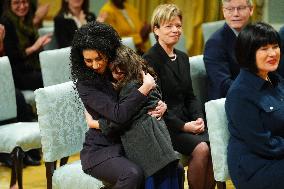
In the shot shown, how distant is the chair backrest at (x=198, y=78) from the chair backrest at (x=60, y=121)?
2.58 feet

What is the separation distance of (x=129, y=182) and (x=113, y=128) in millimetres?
257

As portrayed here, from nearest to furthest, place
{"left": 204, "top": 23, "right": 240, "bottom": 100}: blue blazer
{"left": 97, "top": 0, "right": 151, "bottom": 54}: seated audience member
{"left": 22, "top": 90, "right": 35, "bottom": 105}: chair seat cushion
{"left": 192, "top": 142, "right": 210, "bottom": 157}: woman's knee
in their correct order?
1. {"left": 192, "top": 142, "right": 210, "bottom": 157}: woman's knee
2. {"left": 204, "top": 23, "right": 240, "bottom": 100}: blue blazer
3. {"left": 22, "top": 90, "right": 35, "bottom": 105}: chair seat cushion
4. {"left": 97, "top": 0, "right": 151, "bottom": 54}: seated audience member

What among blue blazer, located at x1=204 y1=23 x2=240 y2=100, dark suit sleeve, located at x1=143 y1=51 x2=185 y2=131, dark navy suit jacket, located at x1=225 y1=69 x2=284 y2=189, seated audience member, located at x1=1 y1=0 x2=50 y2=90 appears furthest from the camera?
seated audience member, located at x1=1 y1=0 x2=50 y2=90

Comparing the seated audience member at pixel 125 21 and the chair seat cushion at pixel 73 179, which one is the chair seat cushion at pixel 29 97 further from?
the chair seat cushion at pixel 73 179

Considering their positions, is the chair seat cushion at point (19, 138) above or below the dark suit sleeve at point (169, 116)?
below

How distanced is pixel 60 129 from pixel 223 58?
1.06m

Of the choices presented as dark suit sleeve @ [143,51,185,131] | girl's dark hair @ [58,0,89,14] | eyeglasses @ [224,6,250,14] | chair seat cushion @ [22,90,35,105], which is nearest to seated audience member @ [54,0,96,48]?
girl's dark hair @ [58,0,89,14]

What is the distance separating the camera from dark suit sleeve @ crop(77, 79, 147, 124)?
3.29m

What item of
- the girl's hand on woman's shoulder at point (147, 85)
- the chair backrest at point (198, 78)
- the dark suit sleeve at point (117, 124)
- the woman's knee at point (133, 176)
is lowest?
the woman's knee at point (133, 176)

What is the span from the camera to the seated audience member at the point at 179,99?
3768 mm

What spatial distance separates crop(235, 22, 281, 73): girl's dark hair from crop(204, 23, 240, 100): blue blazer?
754 millimetres

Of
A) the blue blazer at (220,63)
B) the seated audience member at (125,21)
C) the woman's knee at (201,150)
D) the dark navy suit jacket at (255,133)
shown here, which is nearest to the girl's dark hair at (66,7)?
the seated audience member at (125,21)

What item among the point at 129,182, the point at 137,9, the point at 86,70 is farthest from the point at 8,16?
the point at 129,182

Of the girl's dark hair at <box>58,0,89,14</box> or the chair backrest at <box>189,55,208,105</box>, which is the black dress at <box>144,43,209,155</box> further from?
the girl's dark hair at <box>58,0,89,14</box>
